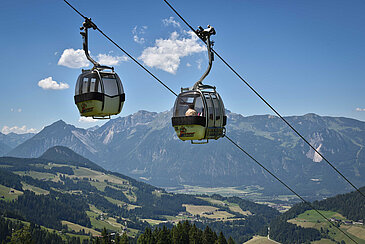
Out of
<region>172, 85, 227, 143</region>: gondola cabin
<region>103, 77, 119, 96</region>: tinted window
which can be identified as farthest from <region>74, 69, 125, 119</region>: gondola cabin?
<region>172, 85, 227, 143</region>: gondola cabin

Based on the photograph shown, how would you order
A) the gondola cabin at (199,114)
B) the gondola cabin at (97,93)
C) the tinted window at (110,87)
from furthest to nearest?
the tinted window at (110,87) < the gondola cabin at (97,93) < the gondola cabin at (199,114)

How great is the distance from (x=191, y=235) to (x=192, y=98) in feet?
285

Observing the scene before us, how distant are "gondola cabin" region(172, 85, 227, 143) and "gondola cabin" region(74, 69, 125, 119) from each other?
319 cm

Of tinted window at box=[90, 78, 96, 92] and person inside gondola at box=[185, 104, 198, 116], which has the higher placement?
tinted window at box=[90, 78, 96, 92]

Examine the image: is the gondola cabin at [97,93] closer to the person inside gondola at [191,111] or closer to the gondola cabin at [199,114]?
the gondola cabin at [199,114]

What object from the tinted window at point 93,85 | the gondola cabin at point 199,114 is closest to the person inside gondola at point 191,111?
the gondola cabin at point 199,114

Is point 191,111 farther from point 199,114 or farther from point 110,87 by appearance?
point 110,87

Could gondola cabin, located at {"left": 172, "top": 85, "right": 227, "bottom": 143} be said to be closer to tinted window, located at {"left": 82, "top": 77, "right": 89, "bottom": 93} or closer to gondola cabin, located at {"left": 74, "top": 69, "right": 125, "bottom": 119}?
gondola cabin, located at {"left": 74, "top": 69, "right": 125, "bottom": 119}

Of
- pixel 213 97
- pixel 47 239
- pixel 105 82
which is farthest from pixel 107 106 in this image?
pixel 47 239

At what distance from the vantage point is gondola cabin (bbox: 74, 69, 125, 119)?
18.5 m

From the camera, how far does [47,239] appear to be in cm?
19150

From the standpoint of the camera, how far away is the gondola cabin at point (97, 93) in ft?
60.8

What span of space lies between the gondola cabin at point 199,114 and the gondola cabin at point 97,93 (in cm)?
319

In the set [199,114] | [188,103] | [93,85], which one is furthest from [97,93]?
[199,114]
